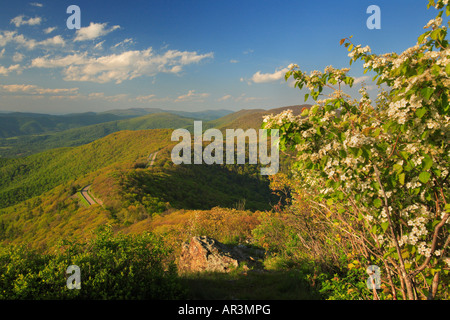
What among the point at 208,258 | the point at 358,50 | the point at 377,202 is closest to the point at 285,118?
the point at 377,202

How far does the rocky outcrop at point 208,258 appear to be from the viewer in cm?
711

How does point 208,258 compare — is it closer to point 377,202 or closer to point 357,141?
point 377,202

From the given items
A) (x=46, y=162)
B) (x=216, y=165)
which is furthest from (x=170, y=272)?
(x=46, y=162)

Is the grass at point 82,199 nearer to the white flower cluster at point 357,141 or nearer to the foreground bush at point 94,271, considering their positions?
the foreground bush at point 94,271

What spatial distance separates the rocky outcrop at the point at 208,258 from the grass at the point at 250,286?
52 centimetres

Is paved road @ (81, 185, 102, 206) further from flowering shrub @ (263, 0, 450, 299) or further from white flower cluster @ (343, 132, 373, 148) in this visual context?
white flower cluster @ (343, 132, 373, 148)

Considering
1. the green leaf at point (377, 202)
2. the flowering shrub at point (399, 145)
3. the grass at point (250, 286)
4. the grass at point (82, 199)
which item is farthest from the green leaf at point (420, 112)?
the grass at point (82, 199)

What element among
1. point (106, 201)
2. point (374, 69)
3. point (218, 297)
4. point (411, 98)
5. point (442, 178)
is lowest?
point (106, 201)

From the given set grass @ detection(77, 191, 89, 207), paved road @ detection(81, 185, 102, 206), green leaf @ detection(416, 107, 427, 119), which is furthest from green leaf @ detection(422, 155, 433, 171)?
grass @ detection(77, 191, 89, 207)

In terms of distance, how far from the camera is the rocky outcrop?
23.3 ft

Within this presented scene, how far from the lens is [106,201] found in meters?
49.6
